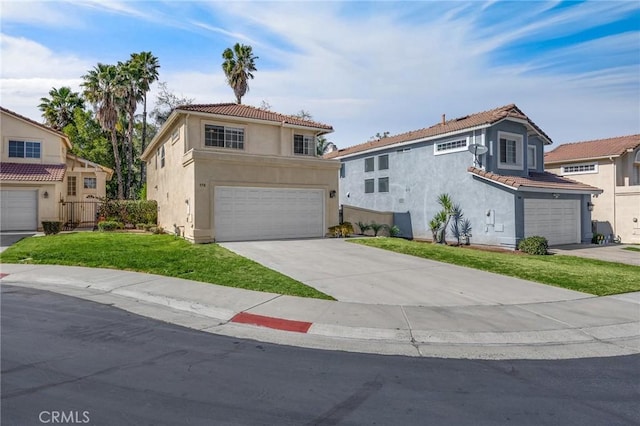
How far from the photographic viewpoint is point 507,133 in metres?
21.2

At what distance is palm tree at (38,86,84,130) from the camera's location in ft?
121

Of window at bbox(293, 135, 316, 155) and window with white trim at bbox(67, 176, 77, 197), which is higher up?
window at bbox(293, 135, 316, 155)

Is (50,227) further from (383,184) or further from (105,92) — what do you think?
(383,184)

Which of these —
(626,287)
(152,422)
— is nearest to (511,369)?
(152,422)

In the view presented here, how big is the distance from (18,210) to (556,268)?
26.9m

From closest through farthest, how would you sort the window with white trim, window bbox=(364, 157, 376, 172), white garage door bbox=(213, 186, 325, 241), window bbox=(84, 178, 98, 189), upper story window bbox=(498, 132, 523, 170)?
white garage door bbox=(213, 186, 325, 241) < upper story window bbox=(498, 132, 523, 170) < window bbox=(364, 157, 376, 172) < the window with white trim < window bbox=(84, 178, 98, 189)

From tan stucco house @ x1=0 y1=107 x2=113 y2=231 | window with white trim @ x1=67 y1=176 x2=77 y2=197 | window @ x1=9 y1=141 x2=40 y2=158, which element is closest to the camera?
tan stucco house @ x1=0 y1=107 x2=113 y2=231

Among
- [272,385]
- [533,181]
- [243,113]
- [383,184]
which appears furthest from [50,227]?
[533,181]

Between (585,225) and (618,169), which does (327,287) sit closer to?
(585,225)

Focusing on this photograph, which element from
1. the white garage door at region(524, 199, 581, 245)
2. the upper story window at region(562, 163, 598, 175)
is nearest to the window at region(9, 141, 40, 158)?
the white garage door at region(524, 199, 581, 245)

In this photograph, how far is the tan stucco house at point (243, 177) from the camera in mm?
17016

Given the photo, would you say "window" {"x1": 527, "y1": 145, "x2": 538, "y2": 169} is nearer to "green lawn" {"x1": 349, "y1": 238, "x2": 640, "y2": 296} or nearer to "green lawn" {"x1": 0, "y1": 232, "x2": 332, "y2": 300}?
"green lawn" {"x1": 349, "y1": 238, "x2": 640, "y2": 296}

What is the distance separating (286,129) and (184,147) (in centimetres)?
570

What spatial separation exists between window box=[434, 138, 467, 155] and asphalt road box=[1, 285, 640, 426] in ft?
56.1
